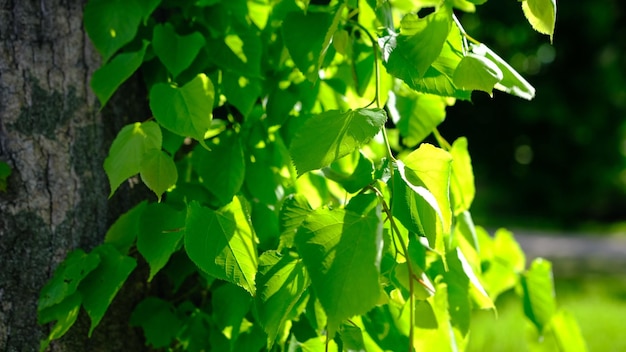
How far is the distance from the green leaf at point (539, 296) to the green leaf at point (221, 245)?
26.4 inches

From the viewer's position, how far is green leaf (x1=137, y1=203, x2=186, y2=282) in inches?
→ 35.8

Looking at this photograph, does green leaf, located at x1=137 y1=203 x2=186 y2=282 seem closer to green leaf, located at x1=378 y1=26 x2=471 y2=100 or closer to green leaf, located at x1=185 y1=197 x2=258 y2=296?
green leaf, located at x1=185 y1=197 x2=258 y2=296

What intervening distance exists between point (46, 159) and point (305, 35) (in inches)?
18.0

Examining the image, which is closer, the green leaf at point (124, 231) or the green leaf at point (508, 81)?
the green leaf at point (508, 81)

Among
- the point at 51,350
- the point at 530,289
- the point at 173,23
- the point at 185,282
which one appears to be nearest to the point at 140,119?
the point at 173,23

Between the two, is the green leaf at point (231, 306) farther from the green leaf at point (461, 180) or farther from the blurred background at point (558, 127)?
the blurred background at point (558, 127)

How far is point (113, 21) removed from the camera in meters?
1.02

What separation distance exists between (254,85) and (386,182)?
323 millimetres

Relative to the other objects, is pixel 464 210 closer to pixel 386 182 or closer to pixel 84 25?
pixel 386 182

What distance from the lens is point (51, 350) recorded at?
1.07 m

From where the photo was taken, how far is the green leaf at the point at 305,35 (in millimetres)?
924

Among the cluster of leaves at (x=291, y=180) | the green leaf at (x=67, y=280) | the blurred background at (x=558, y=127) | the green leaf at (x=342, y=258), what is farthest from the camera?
the blurred background at (x=558, y=127)

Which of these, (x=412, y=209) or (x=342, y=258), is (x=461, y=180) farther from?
(x=342, y=258)

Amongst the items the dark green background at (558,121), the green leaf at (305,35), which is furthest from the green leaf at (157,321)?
the dark green background at (558,121)
